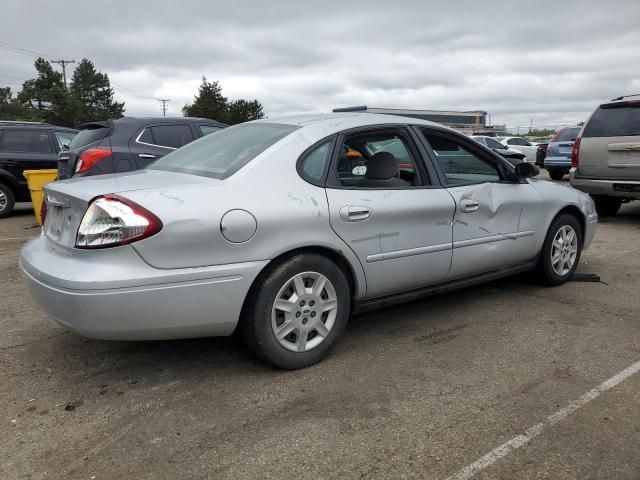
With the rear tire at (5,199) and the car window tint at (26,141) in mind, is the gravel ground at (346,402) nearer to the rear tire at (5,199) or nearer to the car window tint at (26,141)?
the rear tire at (5,199)

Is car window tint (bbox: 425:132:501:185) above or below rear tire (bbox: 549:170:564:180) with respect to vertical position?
above

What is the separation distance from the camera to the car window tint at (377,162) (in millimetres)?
3525

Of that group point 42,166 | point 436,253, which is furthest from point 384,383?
point 42,166

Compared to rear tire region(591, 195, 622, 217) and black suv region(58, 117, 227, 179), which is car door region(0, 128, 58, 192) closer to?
black suv region(58, 117, 227, 179)

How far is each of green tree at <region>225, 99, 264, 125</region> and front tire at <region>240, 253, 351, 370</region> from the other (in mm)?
64758

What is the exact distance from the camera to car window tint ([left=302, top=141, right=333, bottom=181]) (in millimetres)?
3230

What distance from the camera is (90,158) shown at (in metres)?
6.68

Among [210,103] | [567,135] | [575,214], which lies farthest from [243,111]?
[575,214]

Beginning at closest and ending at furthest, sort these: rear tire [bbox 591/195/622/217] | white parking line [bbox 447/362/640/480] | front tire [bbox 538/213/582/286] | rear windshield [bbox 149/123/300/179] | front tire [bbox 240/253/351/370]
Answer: white parking line [bbox 447/362/640/480] → front tire [bbox 240/253/351/370] → rear windshield [bbox 149/123/300/179] → front tire [bbox 538/213/582/286] → rear tire [bbox 591/195/622/217]

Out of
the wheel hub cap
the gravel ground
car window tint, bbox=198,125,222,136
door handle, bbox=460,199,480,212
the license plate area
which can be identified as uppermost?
car window tint, bbox=198,125,222,136

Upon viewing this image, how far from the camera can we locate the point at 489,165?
433 centimetres

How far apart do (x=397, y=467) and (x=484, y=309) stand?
7.49 ft

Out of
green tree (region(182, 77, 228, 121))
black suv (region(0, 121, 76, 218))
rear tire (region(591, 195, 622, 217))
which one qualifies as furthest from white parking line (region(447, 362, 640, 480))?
green tree (region(182, 77, 228, 121))

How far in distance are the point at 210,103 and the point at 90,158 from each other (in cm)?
6087
